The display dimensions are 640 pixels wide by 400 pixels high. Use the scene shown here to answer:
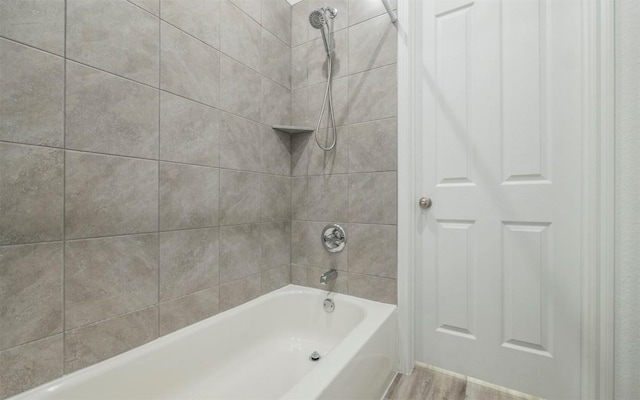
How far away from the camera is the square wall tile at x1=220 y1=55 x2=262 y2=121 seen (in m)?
1.35

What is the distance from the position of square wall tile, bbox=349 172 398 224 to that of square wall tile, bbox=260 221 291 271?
0.46 m

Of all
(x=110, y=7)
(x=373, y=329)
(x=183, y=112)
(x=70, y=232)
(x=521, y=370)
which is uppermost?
(x=110, y=7)

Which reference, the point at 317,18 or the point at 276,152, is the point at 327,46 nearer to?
the point at 317,18

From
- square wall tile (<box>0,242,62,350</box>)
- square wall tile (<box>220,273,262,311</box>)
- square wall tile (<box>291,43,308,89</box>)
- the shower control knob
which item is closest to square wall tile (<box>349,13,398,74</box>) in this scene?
square wall tile (<box>291,43,308,89</box>)

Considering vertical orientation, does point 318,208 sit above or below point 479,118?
below

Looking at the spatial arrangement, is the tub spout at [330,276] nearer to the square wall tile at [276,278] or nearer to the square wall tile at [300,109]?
the square wall tile at [276,278]

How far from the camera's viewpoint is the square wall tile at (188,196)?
43.9 inches

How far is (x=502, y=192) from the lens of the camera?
1273 mm

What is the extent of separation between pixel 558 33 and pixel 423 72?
557 millimetres

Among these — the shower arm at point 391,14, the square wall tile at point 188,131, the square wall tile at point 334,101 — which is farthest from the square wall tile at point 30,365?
the shower arm at point 391,14

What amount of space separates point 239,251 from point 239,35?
115cm

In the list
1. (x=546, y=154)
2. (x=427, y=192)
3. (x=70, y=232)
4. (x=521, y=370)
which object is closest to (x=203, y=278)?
(x=70, y=232)

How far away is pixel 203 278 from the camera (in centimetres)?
126

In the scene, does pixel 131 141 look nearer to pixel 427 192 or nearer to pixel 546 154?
pixel 427 192
